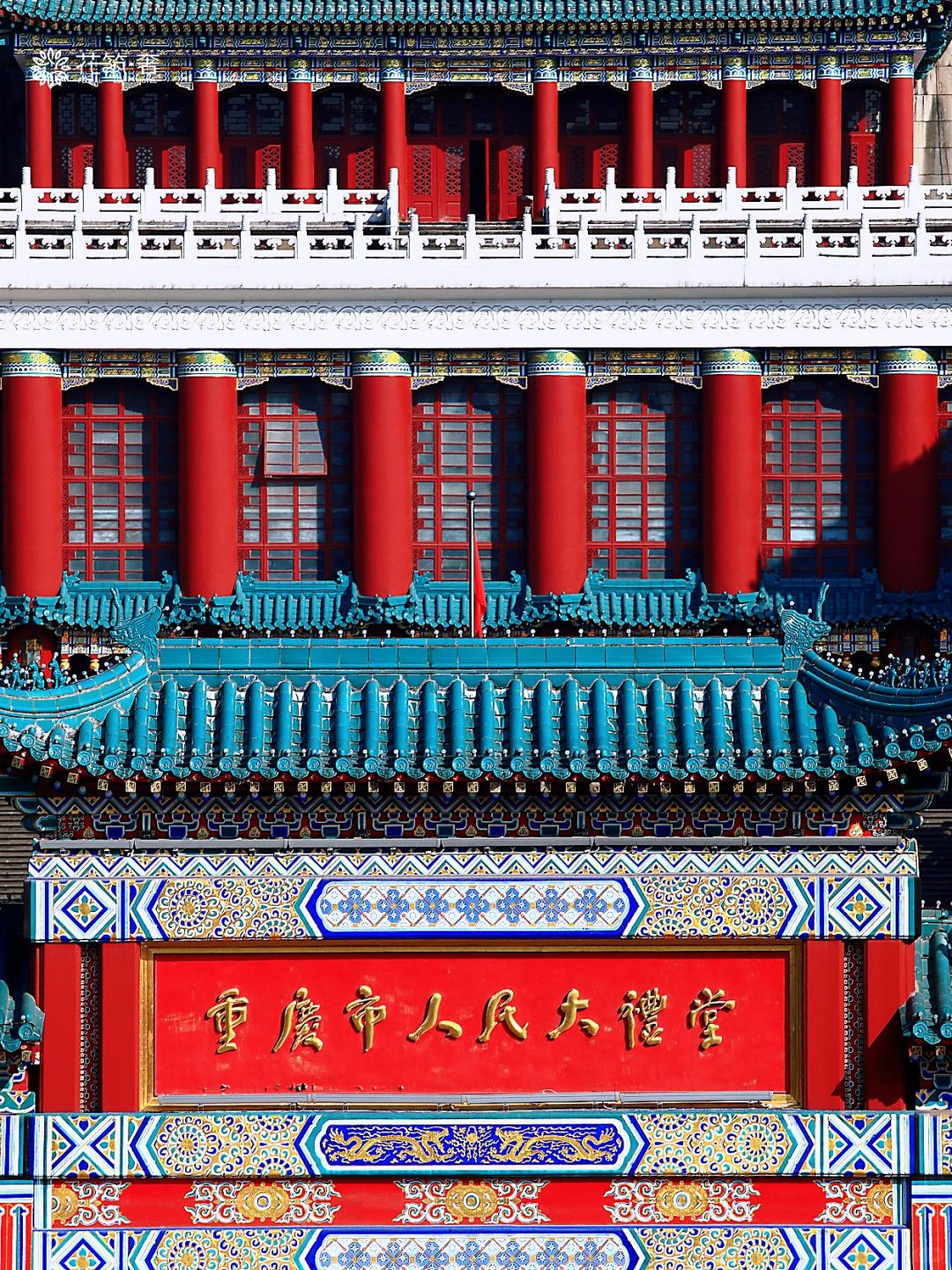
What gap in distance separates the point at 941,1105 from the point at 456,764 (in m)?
3.81

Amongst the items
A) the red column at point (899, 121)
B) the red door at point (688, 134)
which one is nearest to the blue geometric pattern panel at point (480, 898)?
the red column at point (899, 121)

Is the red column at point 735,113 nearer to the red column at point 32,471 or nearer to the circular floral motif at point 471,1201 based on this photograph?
the red column at point 32,471

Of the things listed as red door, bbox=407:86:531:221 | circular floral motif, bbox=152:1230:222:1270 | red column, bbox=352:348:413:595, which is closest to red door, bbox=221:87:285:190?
red door, bbox=407:86:531:221

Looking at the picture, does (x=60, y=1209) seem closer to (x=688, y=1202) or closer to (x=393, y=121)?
(x=688, y=1202)

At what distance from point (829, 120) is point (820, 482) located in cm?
649

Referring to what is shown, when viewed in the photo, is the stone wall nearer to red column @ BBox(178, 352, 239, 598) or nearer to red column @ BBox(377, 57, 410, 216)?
red column @ BBox(377, 57, 410, 216)

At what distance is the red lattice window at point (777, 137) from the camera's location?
37219 mm

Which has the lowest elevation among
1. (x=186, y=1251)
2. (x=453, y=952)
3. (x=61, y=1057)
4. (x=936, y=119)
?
(x=186, y=1251)

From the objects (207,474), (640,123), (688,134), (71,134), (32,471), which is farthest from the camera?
(688,134)

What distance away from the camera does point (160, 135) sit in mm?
37281

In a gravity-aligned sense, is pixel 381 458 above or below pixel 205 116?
below

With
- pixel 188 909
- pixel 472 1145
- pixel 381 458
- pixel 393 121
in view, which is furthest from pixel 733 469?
pixel 472 1145

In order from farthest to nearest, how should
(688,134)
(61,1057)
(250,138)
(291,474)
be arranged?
(250,138) → (688,134) → (291,474) → (61,1057)

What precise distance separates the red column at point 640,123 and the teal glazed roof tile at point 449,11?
89 centimetres
